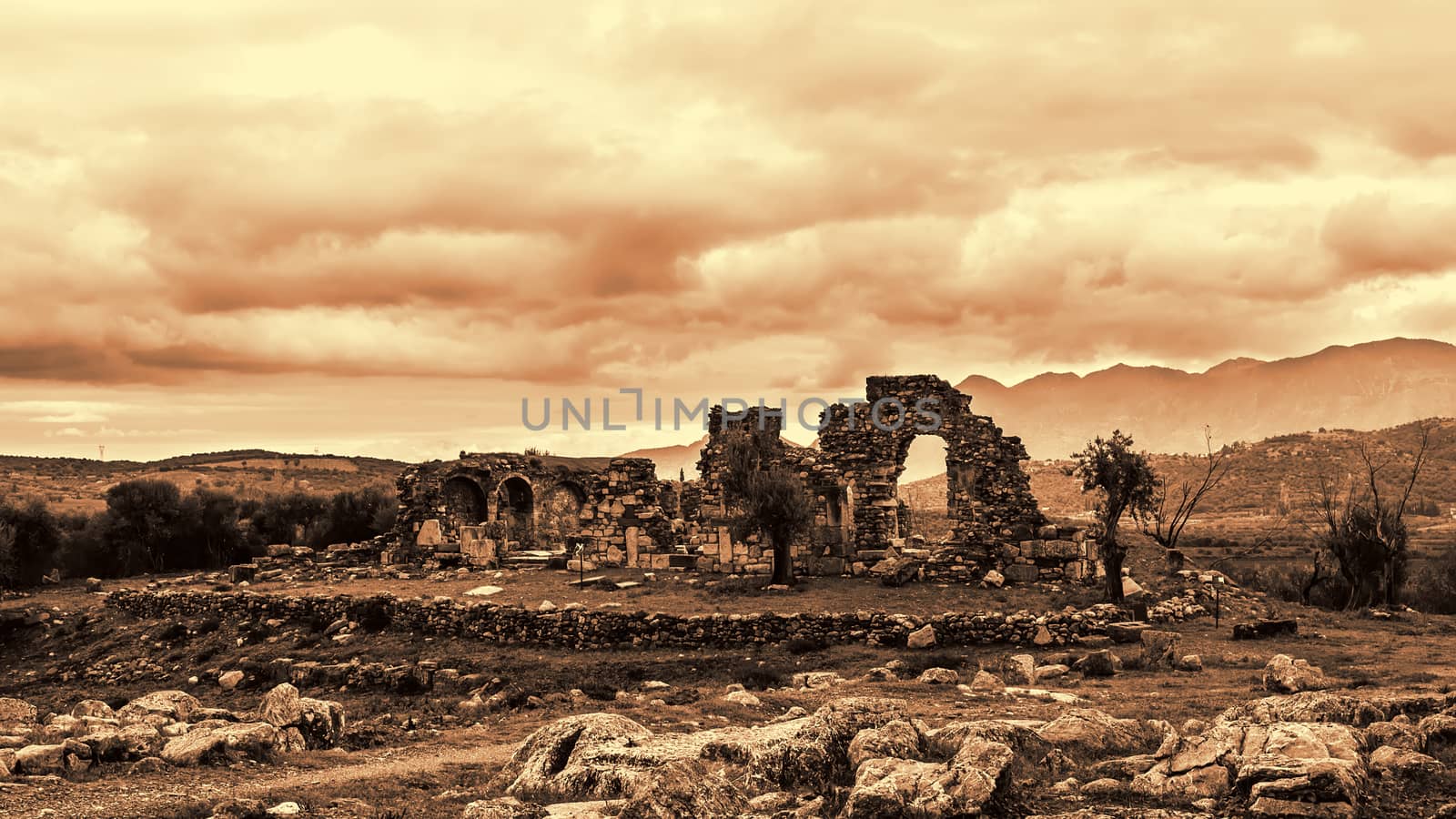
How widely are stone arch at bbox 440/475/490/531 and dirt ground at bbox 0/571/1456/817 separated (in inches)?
247

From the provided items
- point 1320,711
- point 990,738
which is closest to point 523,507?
point 990,738

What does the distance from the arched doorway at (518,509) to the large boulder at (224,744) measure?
28195 mm

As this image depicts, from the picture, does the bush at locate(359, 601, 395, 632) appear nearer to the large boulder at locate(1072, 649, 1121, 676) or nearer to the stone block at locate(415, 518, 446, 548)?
the stone block at locate(415, 518, 446, 548)

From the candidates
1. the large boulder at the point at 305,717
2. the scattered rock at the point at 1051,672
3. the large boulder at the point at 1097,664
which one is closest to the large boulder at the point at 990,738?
the scattered rock at the point at 1051,672

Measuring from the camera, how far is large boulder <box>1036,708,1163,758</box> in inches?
488

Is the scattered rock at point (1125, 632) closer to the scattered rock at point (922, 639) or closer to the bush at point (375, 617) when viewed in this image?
the scattered rock at point (922, 639)

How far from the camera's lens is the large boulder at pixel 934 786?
10.0 meters

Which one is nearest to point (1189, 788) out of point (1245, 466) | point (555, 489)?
point (555, 489)

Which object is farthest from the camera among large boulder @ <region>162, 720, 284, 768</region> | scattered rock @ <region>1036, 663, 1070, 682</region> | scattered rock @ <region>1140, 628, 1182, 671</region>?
scattered rock @ <region>1140, 628, 1182, 671</region>

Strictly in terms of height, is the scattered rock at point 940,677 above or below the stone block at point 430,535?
below

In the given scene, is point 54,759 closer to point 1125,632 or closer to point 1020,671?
point 1020,671

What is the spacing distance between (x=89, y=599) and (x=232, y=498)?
17014 millimetres

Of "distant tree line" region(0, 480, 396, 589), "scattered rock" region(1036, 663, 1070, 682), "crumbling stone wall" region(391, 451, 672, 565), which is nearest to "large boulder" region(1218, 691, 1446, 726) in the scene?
"scattered rock" region(1036, 663, 1070, 682)

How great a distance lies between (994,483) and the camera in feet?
105
